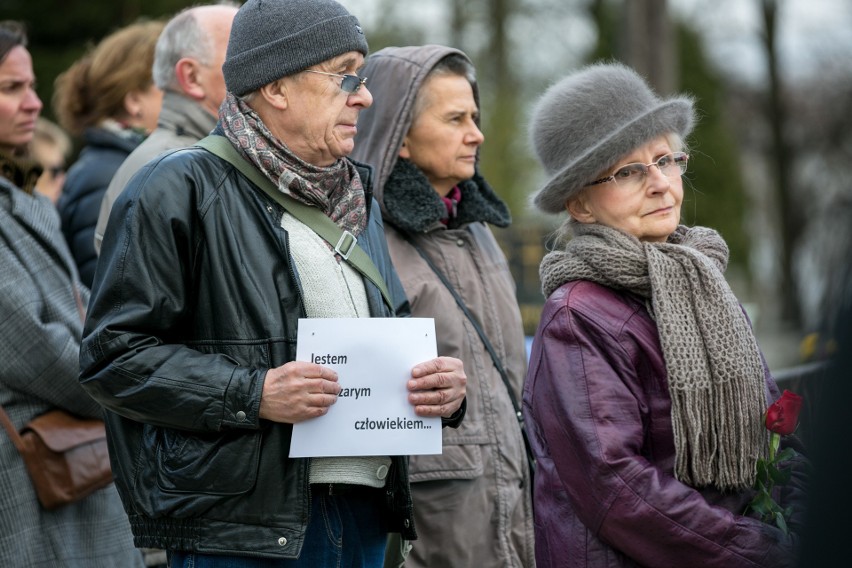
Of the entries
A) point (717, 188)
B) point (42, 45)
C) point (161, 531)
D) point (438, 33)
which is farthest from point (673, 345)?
point (438, 33)

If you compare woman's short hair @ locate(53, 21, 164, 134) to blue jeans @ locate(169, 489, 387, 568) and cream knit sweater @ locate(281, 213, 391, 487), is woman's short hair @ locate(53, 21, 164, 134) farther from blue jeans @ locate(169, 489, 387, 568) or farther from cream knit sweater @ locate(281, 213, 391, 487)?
blue jeans @ locate(169, 489, 387, 568)

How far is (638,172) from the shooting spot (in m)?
2.88

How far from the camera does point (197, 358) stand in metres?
2.56

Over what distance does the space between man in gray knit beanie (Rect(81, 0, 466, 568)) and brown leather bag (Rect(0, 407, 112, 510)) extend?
82 centimetres

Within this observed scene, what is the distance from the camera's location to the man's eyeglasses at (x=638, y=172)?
9.41ft

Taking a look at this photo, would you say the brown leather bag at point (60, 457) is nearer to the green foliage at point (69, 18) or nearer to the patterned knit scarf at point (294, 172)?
the patterned knit scarf at point (294, 172)

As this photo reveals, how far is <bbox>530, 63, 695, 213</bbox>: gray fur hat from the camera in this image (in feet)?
9.30

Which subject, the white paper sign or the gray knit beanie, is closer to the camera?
the white paper sign

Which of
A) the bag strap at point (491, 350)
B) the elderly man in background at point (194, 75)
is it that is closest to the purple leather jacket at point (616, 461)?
the bag strap at point (491, 350)

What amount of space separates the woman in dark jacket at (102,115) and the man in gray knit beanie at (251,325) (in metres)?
1.74

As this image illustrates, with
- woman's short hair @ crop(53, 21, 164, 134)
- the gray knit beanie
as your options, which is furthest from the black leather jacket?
woman's short hair @ crop(53, 21, 164, 134)

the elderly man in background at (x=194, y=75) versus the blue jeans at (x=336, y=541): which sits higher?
the elderly man in background at (x=194, y=75)

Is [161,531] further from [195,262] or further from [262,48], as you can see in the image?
[262,48]

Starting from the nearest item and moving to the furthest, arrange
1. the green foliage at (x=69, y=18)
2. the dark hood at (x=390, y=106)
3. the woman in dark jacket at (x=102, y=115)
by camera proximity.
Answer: the dark hood at (x=390, y=106), the woman in dark jacket at (x=102, y=115), the green foliage at (x=69, y=18)
